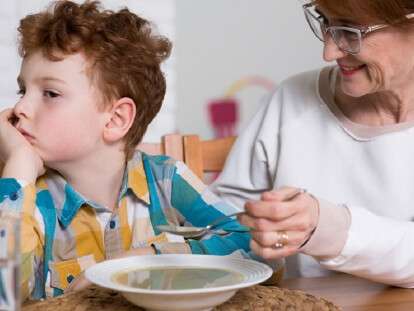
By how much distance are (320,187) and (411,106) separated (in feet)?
0.86

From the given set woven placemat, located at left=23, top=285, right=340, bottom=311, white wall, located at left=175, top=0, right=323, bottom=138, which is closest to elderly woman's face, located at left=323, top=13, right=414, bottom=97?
woven placemat, located at left=23, top=285, right=340, bottom=311

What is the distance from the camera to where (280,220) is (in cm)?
108

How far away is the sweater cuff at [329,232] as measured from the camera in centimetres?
117

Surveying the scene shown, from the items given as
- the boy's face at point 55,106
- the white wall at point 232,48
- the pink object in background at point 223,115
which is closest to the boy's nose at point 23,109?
the boy's face at point 55,106

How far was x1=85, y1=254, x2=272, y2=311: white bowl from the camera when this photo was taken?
929 mm

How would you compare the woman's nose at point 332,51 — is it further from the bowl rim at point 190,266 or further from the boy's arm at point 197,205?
the bowl rim at point 190,266

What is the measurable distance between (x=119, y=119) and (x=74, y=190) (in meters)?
0.17

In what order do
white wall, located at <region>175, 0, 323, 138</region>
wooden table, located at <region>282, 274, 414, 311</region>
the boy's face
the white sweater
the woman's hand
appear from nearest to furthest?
the woman's hand → wooden table, located at <region>282, 274, 414, 311</region> → the boy's face → the white sweater → white wall, located at <region>175, 0, 323, 138</region>

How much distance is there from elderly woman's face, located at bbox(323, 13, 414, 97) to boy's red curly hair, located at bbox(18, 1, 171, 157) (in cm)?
37

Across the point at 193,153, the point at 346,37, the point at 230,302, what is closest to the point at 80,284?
the point at 230,302

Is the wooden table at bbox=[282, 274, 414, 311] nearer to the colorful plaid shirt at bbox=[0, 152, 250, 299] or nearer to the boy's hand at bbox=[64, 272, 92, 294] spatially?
the colorful plaid shirt at bbox=[0, 152, 250, 299]

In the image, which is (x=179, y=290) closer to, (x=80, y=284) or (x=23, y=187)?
(x=80, y=284)

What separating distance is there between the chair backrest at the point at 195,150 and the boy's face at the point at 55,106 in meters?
0.26

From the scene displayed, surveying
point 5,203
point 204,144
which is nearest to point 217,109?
point 204,144
